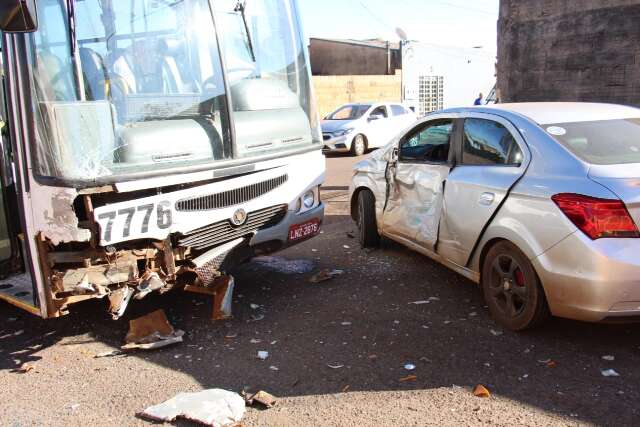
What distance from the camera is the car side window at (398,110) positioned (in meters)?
18.4

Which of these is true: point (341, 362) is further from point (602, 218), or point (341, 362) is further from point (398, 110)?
point (398, 110)

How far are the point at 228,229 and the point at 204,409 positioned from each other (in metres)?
1.65

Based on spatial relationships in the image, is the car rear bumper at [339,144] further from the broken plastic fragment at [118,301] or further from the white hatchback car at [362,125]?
the broken plastic fragment at [118,301]

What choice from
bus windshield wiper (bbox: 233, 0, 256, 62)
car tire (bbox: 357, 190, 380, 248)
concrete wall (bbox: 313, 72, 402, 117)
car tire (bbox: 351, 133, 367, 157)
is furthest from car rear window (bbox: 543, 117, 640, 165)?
concrete wall (bbox: 313, 72, 402, 117)

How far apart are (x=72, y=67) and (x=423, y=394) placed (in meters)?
3.01

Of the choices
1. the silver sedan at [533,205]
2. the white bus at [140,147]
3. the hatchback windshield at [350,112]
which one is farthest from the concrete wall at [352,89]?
the white bus at [140,147]

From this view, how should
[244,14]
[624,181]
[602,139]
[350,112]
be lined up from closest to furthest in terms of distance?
[624,181] → [602,139] → [244,14] → [350,112]

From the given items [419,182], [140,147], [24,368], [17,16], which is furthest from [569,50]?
[24,368]

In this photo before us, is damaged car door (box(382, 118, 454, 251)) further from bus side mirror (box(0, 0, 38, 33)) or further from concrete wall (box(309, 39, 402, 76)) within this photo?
concrete wall (box(309, 39, 402, 76))

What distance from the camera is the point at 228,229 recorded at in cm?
467

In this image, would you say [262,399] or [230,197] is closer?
[262,399]

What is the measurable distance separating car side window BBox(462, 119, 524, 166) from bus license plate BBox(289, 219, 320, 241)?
1.48m

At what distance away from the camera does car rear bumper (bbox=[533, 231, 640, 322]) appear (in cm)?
350

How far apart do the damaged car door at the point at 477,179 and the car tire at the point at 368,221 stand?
1.62 m
